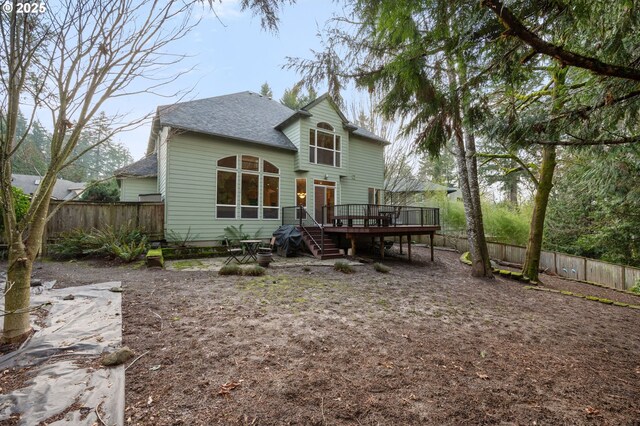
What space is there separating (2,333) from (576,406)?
5044mm

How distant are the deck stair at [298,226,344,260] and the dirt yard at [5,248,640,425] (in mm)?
3801

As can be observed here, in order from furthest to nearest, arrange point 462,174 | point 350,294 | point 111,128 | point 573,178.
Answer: point 573,178, point 462,174, point 350,294, point 111,128

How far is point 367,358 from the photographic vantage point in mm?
2631

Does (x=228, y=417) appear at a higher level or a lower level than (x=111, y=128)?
lower

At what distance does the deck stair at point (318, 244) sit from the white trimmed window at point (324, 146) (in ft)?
11.1

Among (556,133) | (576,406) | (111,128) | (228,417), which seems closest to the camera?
(228,417)

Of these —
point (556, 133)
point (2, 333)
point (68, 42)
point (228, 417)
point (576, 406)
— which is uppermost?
point (68, 42)

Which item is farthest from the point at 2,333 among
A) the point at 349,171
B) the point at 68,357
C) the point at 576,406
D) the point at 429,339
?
the point at 349,171

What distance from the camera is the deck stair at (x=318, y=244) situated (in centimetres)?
912

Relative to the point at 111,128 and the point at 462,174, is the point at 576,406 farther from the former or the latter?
the point at 462,174

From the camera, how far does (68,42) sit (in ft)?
8.13

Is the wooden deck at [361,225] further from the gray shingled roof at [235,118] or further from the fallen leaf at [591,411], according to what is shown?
the fallen leaf at [591,411]

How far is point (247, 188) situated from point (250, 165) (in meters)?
0.95

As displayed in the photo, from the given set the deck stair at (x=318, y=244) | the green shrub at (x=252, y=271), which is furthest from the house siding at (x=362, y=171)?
the green shrub at (x=252, y=271)
